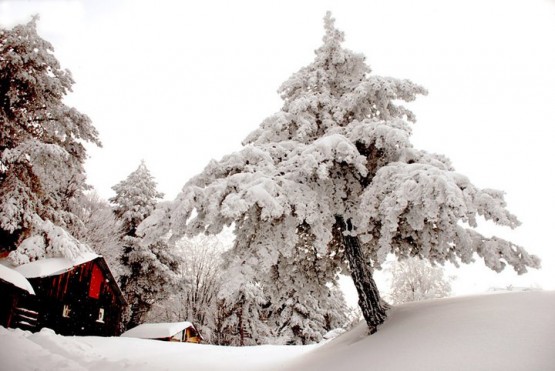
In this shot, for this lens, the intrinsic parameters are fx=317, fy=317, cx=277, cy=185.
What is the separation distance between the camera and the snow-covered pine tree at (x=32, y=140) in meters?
10.4

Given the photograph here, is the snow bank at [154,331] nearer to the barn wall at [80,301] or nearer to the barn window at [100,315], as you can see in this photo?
the barn wall at [80,301]

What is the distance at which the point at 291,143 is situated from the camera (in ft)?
25.7

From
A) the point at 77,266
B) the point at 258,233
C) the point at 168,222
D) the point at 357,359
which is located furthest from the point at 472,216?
the point at 77,266

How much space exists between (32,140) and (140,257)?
15.8 m

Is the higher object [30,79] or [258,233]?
[30,79]

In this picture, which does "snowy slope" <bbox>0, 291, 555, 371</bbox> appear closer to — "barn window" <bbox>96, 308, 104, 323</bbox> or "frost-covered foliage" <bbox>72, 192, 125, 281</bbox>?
"barn window" <bbox>96, 308, 104, 323</bbox>

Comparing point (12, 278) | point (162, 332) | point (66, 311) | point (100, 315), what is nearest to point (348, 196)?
point (12, 278)

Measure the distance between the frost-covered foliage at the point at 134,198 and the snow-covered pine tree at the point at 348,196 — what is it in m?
20.4

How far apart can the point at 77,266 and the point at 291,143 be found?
685 inches

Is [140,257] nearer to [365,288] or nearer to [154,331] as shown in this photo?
[154,331]

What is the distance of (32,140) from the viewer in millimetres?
10320

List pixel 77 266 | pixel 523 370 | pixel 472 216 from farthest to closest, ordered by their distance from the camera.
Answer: pixel 77 266, pixel 472 216, pixel 523 370

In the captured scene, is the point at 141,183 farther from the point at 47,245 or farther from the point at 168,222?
the point at 168,222

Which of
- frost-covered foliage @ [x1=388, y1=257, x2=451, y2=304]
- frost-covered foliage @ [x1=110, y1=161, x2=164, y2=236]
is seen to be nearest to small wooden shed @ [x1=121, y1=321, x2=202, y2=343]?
frost-covered foliage @ [x1=110, y1=161, x2=164, y2=236]
